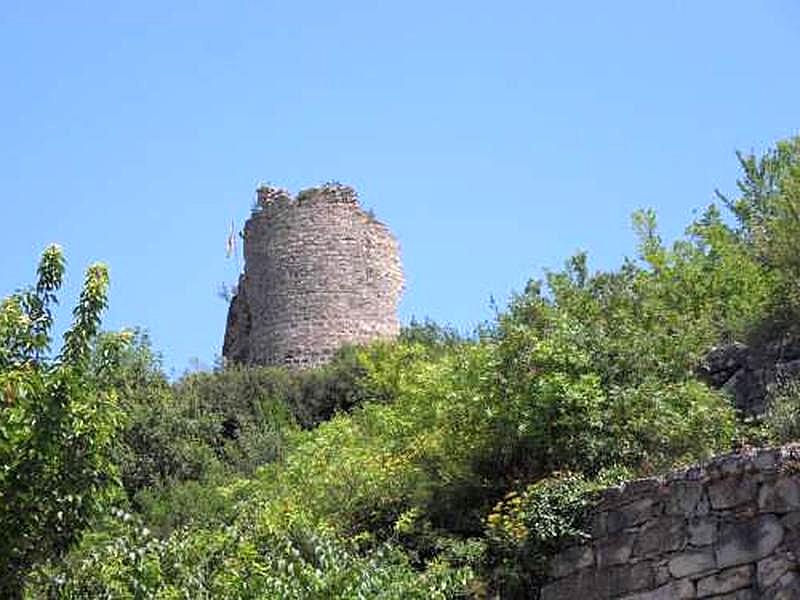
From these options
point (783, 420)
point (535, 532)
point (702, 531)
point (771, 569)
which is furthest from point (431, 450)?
point (771, 569)

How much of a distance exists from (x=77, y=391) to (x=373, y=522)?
5.17m

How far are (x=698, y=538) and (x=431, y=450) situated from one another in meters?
4.18

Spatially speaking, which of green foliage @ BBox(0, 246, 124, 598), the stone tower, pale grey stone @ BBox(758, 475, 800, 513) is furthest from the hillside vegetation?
the stone tower

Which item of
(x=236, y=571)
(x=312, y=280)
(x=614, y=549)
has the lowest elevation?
(x=236, y=571)

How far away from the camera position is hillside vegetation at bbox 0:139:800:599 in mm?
11141

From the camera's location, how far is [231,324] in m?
35.8

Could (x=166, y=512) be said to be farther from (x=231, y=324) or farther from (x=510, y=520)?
(x=231, y=324)

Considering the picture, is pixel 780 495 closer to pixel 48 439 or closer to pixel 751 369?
pixel 48 439

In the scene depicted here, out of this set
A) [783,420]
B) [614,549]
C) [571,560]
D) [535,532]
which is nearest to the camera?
[614,549]

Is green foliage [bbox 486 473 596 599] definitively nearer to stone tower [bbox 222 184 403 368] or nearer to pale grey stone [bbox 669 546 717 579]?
pale grey stone [bbox 669 546 717 579]

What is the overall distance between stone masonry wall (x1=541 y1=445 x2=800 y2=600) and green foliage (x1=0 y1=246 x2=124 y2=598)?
12.8ft

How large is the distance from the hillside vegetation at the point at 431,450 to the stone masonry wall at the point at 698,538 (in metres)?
0.45

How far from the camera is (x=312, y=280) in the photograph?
110ft

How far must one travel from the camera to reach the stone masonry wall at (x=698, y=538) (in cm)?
1117
